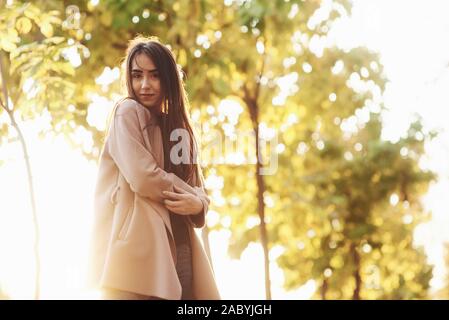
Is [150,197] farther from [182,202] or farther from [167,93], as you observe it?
[167,93]

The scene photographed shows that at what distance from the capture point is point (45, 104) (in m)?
6.61

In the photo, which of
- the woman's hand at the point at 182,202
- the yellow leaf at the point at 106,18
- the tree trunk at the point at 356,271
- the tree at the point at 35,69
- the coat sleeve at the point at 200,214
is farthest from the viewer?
the tree trunk at the point at 356,271

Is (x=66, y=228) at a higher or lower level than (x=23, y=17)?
lower

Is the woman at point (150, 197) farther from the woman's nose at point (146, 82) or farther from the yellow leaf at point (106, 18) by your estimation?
the yellow leaf at point (106, 18)

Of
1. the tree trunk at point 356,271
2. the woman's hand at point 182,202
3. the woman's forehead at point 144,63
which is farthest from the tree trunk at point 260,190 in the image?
A: the woman's forehead at point 144,63

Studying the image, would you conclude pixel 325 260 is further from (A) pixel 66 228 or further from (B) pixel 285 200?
(A) pixel 66 228

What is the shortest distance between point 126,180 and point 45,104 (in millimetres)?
3887

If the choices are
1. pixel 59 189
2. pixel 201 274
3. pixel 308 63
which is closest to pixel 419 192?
pixel 308 63

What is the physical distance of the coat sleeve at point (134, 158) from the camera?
2.94 m

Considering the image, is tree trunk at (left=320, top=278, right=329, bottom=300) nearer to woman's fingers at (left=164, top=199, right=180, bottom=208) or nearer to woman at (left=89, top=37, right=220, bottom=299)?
woman at (left=89, top=37, right=220, bottom=299)

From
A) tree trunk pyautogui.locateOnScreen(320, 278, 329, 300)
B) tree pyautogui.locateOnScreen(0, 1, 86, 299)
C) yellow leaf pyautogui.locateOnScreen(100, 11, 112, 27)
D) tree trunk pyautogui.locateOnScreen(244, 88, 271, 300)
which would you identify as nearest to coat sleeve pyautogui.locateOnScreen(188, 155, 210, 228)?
tree pyautogui.locateOnScreen(0, 1, 86, 299)

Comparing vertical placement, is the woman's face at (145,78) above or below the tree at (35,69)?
below

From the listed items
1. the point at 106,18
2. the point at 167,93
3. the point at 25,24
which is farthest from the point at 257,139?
the point at 167,93

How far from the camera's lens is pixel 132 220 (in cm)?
296
